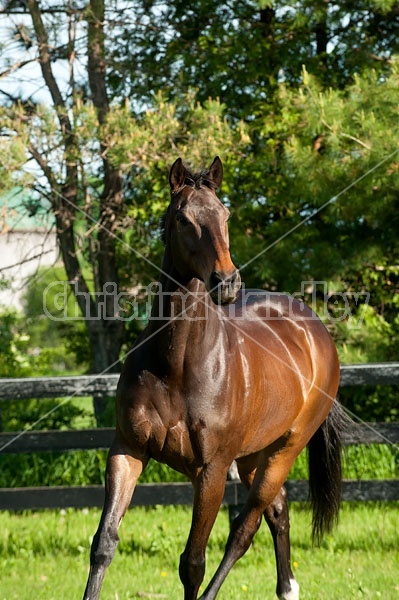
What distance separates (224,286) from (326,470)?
2468mm

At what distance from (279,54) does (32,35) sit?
110 inches

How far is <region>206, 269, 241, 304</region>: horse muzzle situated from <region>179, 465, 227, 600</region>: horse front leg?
82 centimetres

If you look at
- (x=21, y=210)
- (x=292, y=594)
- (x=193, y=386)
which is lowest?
(x=292, y=594)

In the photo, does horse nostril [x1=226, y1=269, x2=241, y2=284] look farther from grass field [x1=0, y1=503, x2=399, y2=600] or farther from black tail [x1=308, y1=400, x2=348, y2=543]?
black tail [x1=308, y1=400, x2=348, y2=543]

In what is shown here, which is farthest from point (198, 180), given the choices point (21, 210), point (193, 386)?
point (21, 210)

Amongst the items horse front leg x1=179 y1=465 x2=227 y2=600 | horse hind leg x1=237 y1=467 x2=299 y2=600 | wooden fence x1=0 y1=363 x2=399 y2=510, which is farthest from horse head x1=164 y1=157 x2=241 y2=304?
wooden fence x1=0 y1=363 x2=399 y2=510

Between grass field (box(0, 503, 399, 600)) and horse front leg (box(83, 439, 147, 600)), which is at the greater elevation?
horse front leg (box(83, 439, 147, 600))

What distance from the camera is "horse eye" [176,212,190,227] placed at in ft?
11.2

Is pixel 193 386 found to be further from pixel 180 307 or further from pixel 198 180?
pixel 198 180

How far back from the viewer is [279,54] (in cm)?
902

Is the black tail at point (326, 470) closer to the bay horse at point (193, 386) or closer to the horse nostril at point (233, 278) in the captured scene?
the bay horse at point (193, 386)

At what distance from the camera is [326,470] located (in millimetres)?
5207

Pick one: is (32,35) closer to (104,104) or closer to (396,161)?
(104,104)

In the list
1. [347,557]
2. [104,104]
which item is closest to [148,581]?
[347,557]
